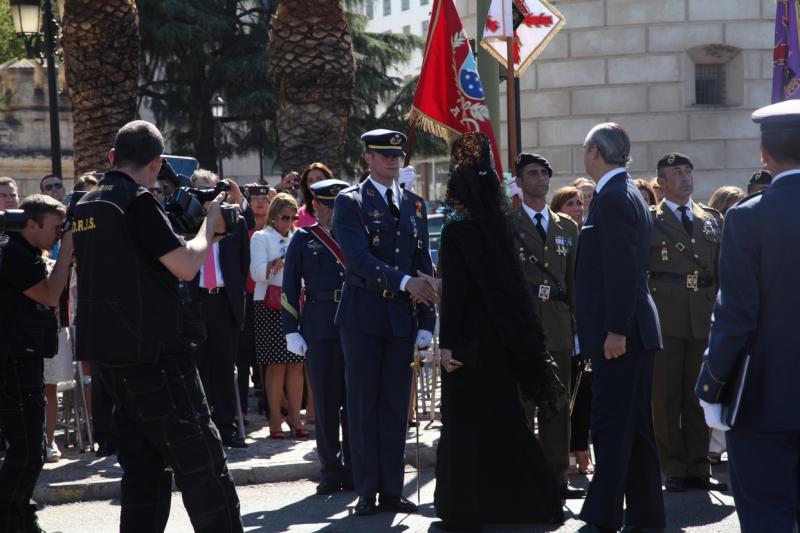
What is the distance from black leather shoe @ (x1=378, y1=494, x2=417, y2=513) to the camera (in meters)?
7.62

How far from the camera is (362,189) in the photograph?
25.6 ft

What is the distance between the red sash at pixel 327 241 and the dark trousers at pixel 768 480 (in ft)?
14.8

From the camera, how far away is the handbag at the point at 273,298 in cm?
1092

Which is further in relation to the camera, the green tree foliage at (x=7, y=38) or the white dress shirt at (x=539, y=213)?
the green tree foliage at (x=7, y=38)

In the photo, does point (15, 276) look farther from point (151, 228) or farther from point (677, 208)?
point (677, 208)

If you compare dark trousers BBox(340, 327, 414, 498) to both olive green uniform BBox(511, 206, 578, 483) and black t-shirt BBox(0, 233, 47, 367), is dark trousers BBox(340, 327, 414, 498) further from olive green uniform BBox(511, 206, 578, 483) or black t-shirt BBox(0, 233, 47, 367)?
black t-shirt BBox(0, 233, 47, 367)

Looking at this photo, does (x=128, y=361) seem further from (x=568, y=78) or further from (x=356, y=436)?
(x=568, y=78)

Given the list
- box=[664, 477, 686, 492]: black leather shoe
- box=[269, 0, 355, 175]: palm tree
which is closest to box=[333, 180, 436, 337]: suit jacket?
box=[664, 477, 686, 492]: black leather shoe

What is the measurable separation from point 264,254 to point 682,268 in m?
3.95

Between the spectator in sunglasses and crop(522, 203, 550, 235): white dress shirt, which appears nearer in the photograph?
crop(522, 203, 550, 235): white dress shirt

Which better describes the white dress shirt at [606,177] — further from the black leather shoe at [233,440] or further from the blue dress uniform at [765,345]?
the black leather shoe at [233,440]

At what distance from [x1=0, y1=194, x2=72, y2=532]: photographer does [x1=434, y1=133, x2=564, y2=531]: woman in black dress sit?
218cm

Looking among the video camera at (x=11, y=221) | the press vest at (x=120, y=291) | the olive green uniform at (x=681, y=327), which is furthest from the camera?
the olive green uniform at (x=681, y=327)

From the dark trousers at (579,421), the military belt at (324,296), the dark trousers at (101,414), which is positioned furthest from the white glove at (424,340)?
the dark trousers at (101,414)
